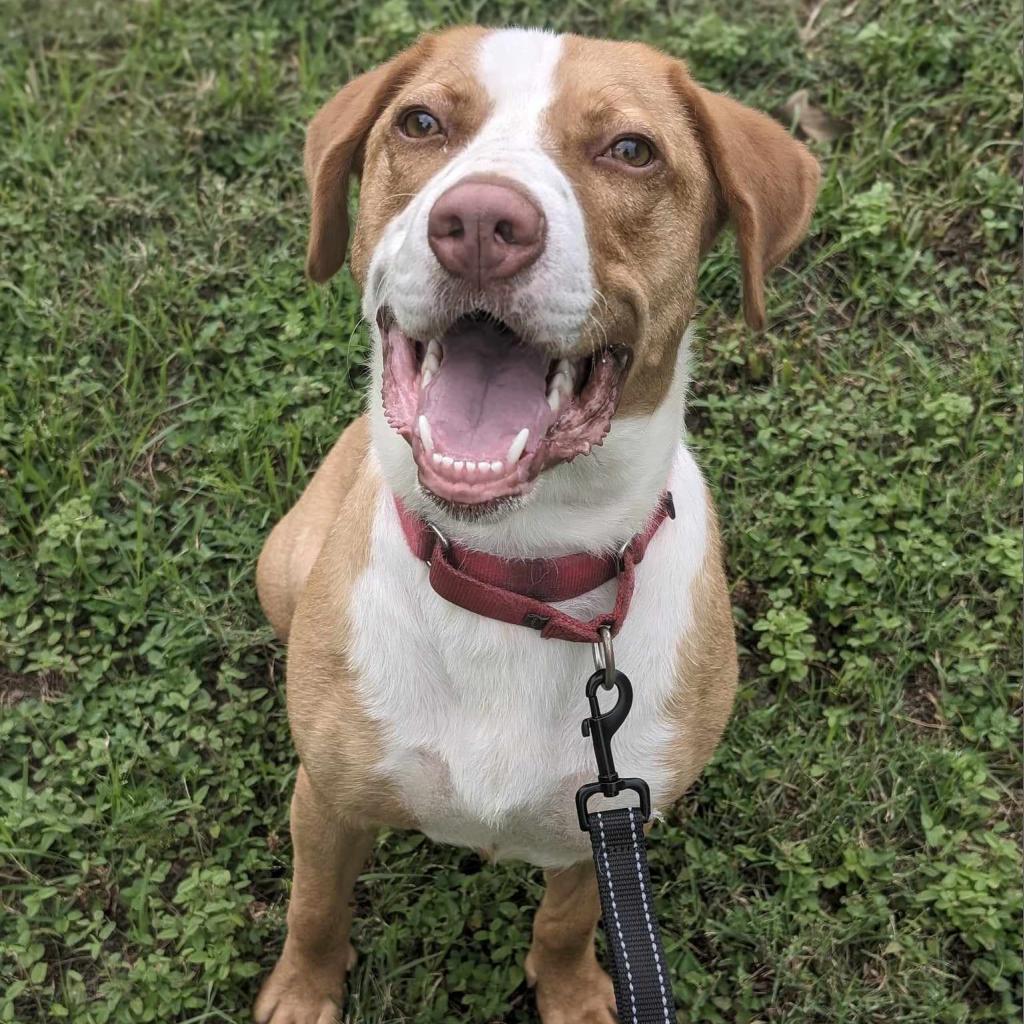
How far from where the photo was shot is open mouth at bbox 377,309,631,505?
231cm

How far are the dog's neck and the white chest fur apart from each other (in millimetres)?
125

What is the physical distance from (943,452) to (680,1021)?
2.29 m

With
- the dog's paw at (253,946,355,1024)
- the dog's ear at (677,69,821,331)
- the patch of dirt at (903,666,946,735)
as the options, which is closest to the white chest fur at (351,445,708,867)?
the dog's ear at (677,69,821,331)

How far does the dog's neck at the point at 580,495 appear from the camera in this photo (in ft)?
8.65

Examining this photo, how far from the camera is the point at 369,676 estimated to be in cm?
279

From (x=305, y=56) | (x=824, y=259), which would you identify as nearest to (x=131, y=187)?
(x=305, y=56)

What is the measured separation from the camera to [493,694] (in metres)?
2.73

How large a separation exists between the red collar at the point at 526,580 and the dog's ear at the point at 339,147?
0.73 meters

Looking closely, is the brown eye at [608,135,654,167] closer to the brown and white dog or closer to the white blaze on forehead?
the brown and white dog

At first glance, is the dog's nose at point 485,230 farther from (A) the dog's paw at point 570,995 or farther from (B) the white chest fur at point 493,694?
(A) the dog's paw at point 570,995

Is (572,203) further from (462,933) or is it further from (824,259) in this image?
(824,259)

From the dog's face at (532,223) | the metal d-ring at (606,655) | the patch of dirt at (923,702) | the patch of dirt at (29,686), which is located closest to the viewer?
the dog's face at (532,223)

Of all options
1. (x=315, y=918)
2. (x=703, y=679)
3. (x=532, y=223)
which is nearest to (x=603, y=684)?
(x=703, y=679)

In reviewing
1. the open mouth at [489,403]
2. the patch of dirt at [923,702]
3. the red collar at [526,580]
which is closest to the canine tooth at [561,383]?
the open mouth at [489,403]
